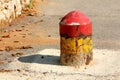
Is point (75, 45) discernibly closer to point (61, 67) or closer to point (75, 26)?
point (75, 26)

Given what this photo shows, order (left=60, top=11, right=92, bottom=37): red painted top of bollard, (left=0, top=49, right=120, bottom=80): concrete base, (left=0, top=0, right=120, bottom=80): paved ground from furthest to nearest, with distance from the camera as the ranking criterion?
(left=60, top=11, right=92, bottom=37): red painted top of bollard, (left=0, top=0, right=120, bottom=80): paved ground, (left=0, top=49, right=120, bottom=80): concrete base

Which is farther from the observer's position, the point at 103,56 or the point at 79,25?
the point at 103,56

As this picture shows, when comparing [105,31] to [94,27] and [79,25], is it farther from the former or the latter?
[79,25]

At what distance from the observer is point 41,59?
804cm

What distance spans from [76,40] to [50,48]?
145cm

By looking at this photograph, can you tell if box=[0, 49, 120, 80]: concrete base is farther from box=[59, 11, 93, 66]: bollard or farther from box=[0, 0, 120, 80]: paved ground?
box=[59, 11, 93, 66]: bollard

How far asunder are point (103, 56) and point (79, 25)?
1.03 m

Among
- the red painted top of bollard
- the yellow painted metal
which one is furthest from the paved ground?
the red painted top of bollard

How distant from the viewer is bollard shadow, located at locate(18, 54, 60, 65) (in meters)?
7.86

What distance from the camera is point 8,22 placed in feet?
37.2

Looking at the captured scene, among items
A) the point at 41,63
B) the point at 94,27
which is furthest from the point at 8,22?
the point at 41,63

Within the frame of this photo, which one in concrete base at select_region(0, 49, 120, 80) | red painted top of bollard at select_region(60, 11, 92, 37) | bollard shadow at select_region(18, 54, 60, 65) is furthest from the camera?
bollard shadow at select_region(18, 54, 60, 65)

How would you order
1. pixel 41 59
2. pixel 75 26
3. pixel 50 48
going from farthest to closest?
1. pixel 50 48
2. pixel 41 59
3. pixel 75 26

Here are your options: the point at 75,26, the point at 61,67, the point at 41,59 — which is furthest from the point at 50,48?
the point at 75,26
